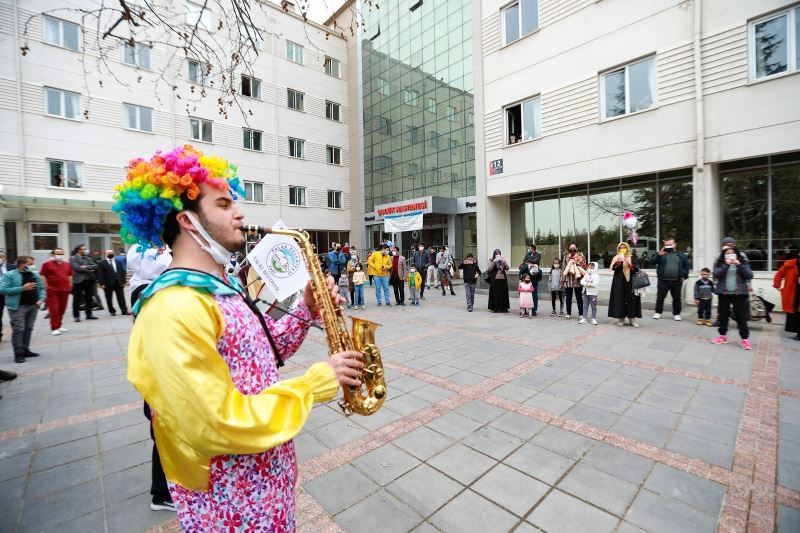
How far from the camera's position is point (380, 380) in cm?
185

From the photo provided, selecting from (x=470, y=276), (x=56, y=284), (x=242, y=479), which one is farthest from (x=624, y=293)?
(x=56, y=284)

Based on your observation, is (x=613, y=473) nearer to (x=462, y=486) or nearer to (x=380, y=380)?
(x=462, y=486)

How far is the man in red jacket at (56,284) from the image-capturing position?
28.1 feet

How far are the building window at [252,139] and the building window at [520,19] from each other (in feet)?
52.1

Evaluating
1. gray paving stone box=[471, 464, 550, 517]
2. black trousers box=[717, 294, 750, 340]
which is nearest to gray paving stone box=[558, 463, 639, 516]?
gray paving stone box=[471, 464, 550, 517]

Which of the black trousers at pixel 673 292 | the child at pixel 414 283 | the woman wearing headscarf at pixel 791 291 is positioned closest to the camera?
the woman wearing headscarf at pixel 791 291

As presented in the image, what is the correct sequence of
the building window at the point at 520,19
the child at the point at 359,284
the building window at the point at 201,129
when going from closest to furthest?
the child at the point at 359,284, the building window at the point at 520,19, the building window at the point at 201,129

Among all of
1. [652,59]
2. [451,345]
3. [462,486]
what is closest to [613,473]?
[462,486]

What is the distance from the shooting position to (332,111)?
27.5 m

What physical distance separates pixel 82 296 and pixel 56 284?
10.0ft

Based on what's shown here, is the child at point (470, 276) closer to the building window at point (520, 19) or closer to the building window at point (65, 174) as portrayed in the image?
the building window at point (520, 19)

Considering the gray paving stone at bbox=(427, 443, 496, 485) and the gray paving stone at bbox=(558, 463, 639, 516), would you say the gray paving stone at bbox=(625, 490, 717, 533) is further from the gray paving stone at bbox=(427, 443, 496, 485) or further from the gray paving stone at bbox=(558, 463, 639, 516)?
the gray paving stone at bbox=(427, 443, 496, 485)

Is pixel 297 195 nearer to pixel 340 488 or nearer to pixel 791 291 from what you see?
pixel 791 291

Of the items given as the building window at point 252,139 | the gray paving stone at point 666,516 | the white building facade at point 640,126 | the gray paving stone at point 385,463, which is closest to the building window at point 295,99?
the building window at point 252,139
